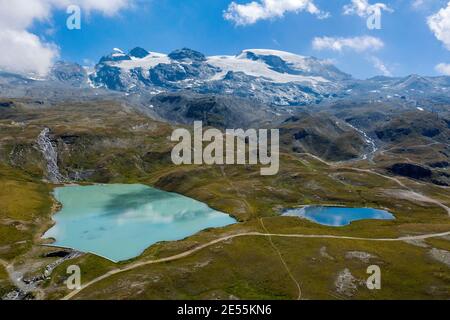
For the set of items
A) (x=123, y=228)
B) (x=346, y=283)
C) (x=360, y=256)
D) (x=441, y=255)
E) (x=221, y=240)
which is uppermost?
(x=221, y=240)

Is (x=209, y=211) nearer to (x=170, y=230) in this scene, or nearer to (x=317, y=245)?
(x=170, y=230)

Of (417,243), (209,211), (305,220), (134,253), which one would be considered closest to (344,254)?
(417,243)
